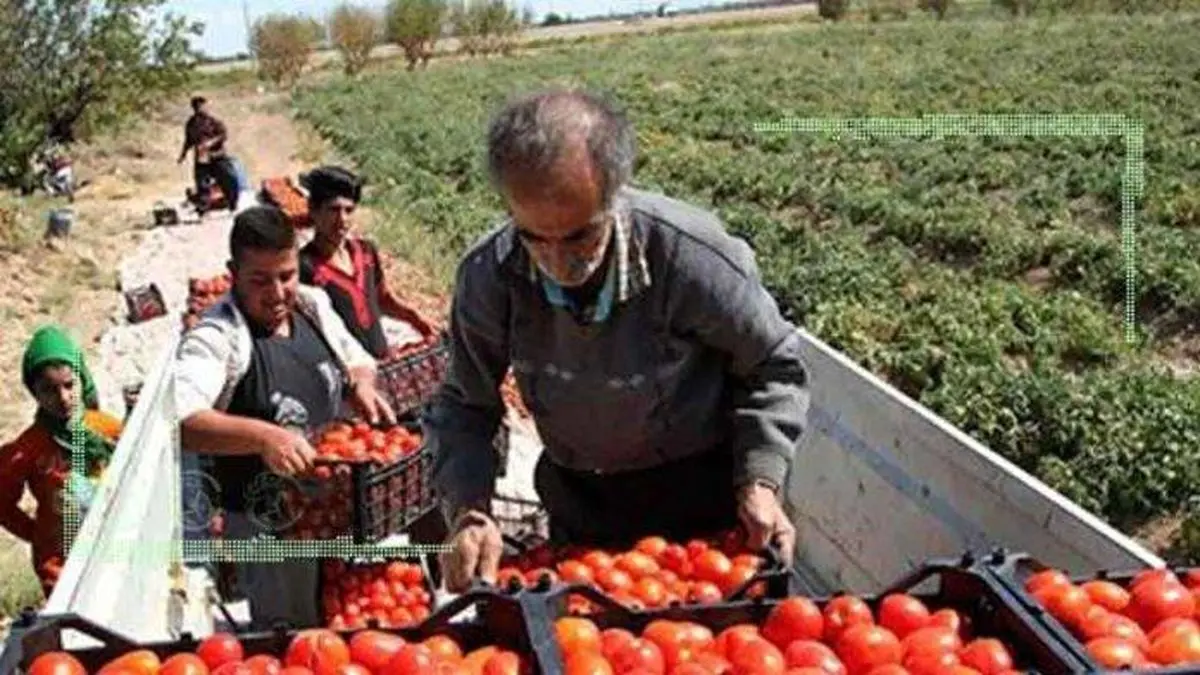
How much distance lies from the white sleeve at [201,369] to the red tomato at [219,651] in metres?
1.76

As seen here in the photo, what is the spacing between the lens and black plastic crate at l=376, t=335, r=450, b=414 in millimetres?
5152

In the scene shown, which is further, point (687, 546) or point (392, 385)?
point (392, 385)

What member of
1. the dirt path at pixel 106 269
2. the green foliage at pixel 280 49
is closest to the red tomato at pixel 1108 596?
the dirt path at pixel 106 269

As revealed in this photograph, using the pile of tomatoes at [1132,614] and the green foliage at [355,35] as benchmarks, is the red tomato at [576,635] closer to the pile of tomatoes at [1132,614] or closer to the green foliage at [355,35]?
Result: the pile of tomatoes at [1132,614]

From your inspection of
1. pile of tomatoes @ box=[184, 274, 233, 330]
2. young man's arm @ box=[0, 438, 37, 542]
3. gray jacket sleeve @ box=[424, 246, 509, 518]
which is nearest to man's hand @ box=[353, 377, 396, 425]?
young man's arm @ box=[0, 438, 37, 542]

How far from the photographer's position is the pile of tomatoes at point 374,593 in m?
4.36

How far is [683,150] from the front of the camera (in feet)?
81.8

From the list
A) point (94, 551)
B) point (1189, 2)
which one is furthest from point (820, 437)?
point (1189, 2)

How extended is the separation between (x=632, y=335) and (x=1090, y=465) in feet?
17.6

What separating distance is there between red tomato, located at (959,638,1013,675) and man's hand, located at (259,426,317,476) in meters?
2.15

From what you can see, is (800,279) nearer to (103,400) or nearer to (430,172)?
(103,400)

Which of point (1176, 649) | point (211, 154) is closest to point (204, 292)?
point (1176, 649)

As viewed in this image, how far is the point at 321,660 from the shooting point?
2.19m

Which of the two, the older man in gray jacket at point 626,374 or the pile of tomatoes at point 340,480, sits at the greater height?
the older man in gray jacket at point 626,374
